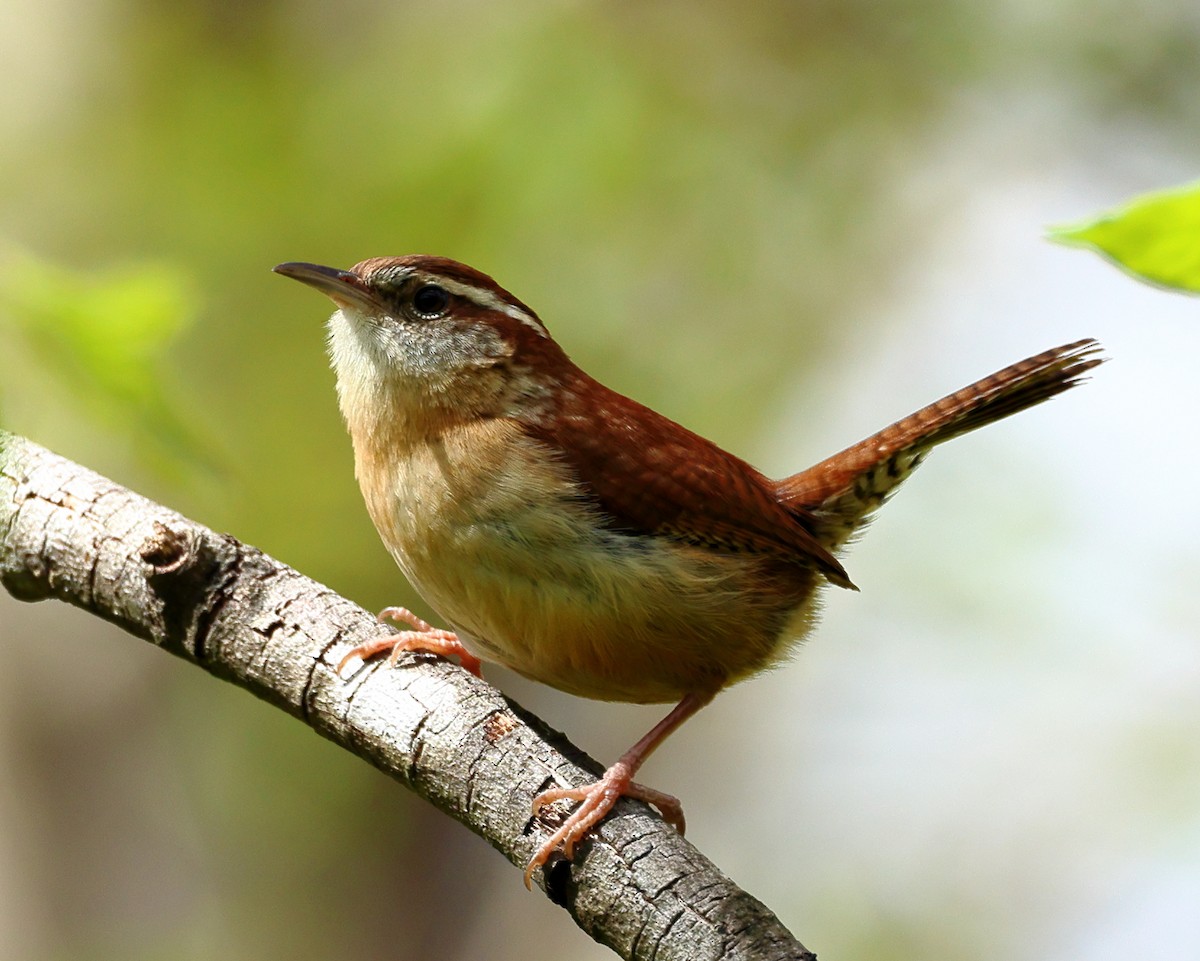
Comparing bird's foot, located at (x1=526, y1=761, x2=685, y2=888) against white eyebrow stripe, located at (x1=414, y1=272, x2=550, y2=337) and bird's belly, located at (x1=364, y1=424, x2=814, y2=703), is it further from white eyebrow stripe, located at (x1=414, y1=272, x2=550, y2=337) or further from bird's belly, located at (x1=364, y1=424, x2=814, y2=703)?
white eyebrow stripe, located at (x1=414, y1=272, x2=550, y2=337)

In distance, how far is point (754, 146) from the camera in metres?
6.90

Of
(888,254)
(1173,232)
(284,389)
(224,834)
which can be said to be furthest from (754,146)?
(1173,232)

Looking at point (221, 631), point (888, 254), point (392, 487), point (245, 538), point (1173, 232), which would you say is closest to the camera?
point (1173, 232)

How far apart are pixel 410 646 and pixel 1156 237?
2.29 meters

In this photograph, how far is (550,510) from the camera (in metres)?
3.33

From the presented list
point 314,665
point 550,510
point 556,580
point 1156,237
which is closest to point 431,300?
point 550,510

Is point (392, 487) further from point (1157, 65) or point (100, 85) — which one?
point (1157, 65)

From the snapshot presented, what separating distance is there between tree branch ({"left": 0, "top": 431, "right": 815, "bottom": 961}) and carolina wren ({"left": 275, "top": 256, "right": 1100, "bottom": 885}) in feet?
0.92

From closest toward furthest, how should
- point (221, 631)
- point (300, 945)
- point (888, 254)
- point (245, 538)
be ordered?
point (221, 631) < point (245, 538) < point (300, 945) < point (888, 254)

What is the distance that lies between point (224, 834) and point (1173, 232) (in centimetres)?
616

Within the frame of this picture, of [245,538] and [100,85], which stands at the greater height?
[100,85]

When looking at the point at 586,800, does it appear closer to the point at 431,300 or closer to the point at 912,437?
the point at 431,300

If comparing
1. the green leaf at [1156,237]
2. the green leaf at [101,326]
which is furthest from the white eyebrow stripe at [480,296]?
the green leaf at [1156,237]

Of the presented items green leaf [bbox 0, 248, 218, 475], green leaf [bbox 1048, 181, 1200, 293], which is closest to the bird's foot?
green leaf [bbox 0, 248, 218, 475]
